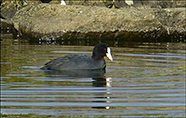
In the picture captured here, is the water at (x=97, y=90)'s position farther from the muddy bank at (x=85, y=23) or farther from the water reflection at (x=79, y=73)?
the muddy bank at (x=85, y=23)

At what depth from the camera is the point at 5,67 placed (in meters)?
9.52

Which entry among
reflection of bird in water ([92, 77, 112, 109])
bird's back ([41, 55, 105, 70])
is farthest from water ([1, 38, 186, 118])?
bird's back ([41, 55, 105, 70])

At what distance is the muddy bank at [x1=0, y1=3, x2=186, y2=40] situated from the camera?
58.0ft

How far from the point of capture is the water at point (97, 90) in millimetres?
5612

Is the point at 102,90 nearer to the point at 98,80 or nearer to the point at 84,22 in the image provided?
the point at 98,80

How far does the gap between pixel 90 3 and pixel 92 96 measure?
17844 mm

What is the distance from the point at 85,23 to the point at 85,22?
1.7 inches

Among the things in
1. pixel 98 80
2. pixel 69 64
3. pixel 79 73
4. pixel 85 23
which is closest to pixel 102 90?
pixel 98 80

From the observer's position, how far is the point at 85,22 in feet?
58.5

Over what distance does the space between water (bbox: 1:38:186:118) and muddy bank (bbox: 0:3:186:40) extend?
6.44 meters

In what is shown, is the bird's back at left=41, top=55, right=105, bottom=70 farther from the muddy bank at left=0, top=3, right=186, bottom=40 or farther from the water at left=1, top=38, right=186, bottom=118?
the muddy bank at left=0, top=3, right=186, bottom=40

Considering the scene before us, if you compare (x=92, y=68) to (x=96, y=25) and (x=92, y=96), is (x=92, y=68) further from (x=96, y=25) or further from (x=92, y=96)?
(x=96, y=25)

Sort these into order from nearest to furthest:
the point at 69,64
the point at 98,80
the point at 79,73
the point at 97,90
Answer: the point at 97,90 < the point at 98,80 < the point at 79,73 < the point at 69,64

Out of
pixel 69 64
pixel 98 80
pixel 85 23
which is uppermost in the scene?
pixel 85 23
